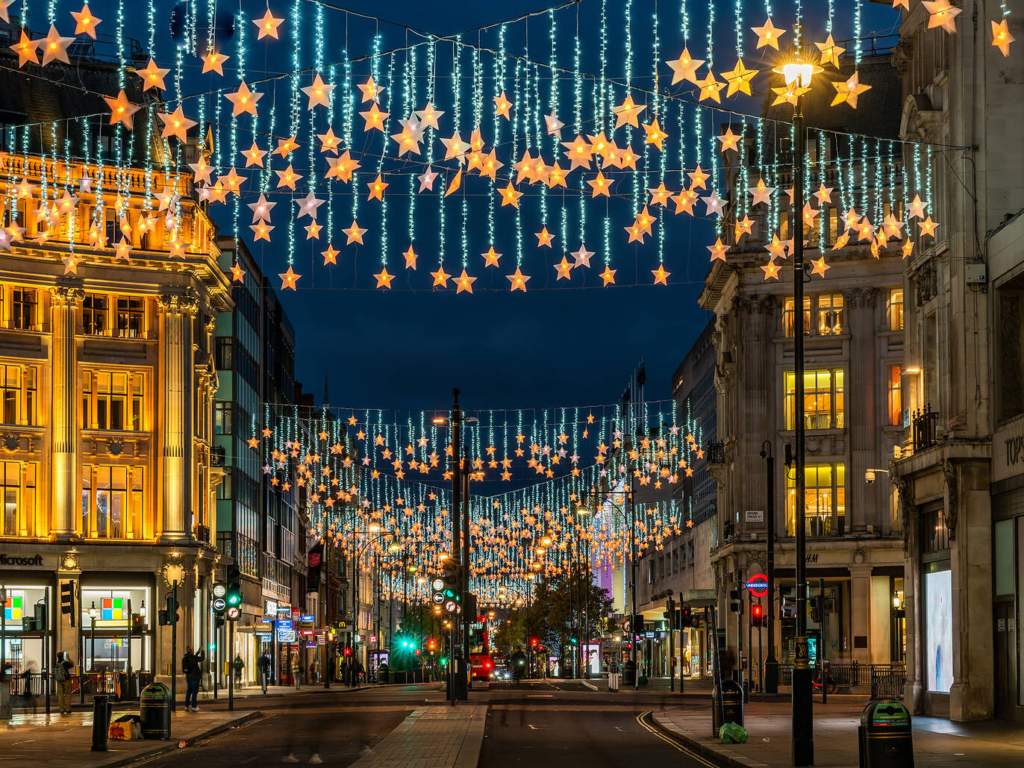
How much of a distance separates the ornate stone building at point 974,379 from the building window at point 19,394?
36444 millimetres

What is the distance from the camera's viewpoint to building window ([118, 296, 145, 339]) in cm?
6078

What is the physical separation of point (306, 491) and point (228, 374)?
122ft

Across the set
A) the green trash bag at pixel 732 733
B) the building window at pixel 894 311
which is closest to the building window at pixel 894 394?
the building window at pixel 894 311

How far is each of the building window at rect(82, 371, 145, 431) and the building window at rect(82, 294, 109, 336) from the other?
1640mm

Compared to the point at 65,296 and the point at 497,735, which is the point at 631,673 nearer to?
the point at 65,296

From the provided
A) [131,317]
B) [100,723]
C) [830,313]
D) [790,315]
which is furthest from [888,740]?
[830,313]

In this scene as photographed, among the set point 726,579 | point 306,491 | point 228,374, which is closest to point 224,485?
point 228,374

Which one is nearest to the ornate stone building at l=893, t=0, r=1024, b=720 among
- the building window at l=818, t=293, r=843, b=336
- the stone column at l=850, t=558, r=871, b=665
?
the stone column at l=850, t=558, r=871, b=665

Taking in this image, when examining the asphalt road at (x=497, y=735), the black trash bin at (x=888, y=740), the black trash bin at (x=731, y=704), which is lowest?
the asphalt road at (x=497, y=735)

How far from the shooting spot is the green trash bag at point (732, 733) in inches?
1010

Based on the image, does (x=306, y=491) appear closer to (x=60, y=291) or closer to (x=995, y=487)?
(x=60, y=291)

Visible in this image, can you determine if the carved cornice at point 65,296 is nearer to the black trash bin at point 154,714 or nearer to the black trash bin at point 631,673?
the black trash bin at point 631,673

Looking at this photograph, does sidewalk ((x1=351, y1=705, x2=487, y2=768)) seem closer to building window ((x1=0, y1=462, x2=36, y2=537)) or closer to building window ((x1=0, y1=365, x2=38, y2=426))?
building window ((x1=0, y1=462, x2=36, y2=537))

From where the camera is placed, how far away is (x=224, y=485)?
74.5 metres
